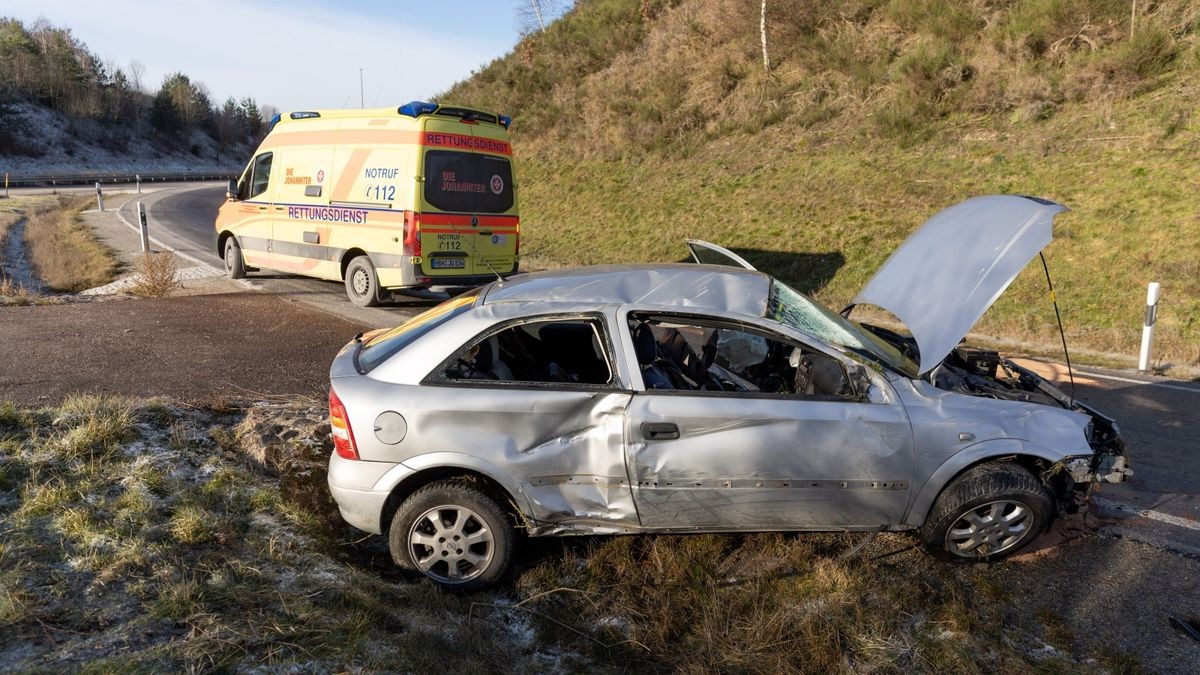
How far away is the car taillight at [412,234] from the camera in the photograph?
31.0 ft

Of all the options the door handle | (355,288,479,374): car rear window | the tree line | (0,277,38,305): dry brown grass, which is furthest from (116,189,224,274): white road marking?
the tree line

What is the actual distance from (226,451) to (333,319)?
15.6 feet

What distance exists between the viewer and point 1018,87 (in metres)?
14.7

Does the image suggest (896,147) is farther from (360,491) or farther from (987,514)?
(360,491)

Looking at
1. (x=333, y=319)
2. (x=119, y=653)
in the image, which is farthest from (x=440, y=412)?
(x=333, y=319)

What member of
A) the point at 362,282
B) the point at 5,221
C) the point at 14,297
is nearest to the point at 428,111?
the point at 362,282

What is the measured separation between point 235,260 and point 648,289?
34.9ft

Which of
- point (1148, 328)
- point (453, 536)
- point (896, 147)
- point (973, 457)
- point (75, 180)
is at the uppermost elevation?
point (896, 147)

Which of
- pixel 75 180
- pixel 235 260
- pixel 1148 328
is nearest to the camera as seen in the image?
pixel 1148 328

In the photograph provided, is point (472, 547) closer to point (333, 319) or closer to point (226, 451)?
point (226, 451)

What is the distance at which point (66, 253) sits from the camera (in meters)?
15.3

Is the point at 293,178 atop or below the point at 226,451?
atop

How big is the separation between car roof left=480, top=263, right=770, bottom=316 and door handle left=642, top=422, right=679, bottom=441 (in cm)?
63

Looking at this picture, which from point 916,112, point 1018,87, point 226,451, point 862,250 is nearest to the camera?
point 226,451
